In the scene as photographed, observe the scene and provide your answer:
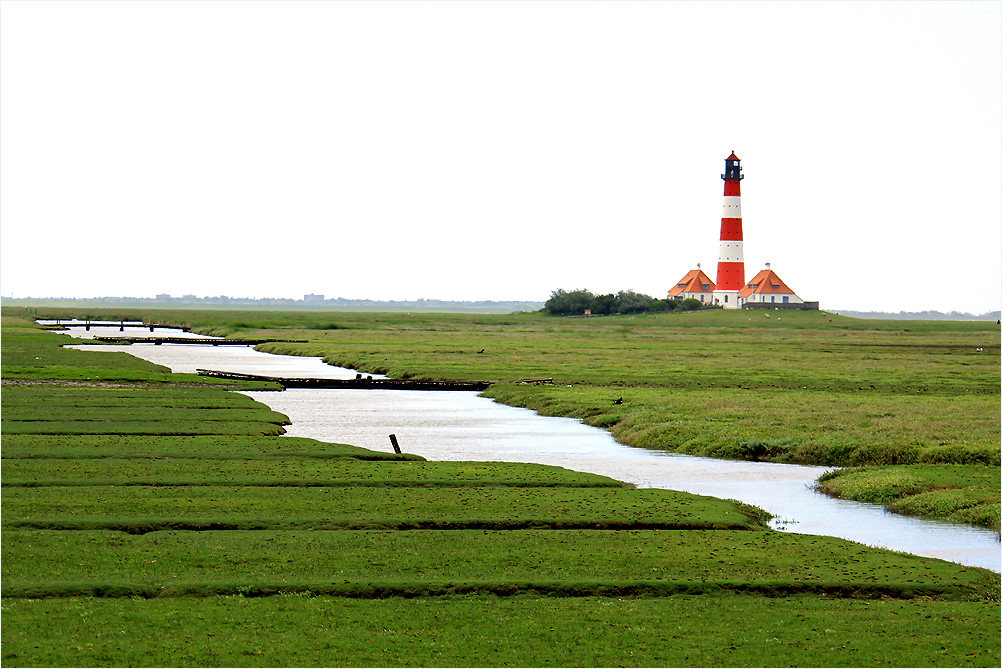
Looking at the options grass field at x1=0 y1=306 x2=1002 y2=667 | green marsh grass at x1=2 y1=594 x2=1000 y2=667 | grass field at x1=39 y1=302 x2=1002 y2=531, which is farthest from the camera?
grass field at x1=39 y1=302 x2=1002 y2=531

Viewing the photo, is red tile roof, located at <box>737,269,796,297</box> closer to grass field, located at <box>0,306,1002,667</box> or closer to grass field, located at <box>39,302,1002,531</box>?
grass field, located at <box>39,302,1002,531</box>

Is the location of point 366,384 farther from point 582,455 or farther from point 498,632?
point 498,632

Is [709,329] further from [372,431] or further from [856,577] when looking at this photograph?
[856,577]

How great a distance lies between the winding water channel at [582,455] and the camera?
1056 inches

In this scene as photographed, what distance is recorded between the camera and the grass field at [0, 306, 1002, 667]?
1611 centimetres

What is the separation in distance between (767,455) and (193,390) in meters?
33.0

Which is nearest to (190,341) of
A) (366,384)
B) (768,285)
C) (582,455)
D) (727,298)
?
(366,384)

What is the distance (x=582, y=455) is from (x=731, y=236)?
444 ft

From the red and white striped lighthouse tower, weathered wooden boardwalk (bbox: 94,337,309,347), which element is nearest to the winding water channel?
weathered wooden boardwalk (bbox: 94,337,309,347)

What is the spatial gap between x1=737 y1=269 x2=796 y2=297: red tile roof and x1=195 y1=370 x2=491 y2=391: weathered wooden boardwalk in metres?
129

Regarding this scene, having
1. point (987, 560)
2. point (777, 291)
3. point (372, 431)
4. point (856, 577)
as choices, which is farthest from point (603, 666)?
point (777, 291)

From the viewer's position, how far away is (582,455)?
3988cm

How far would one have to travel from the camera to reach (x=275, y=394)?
205ft

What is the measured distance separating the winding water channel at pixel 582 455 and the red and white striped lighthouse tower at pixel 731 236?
109310 millimetres
